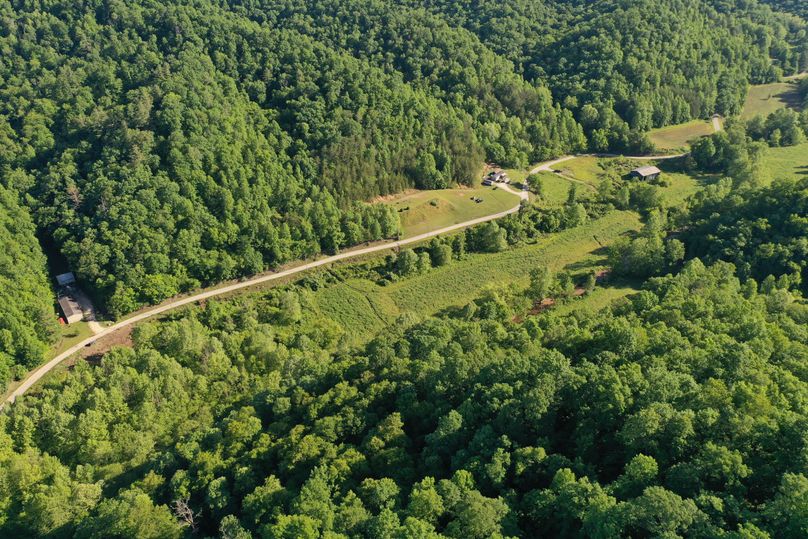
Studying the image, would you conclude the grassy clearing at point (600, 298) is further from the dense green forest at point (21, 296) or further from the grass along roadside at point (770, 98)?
the grass along roadside at point (770, 98)

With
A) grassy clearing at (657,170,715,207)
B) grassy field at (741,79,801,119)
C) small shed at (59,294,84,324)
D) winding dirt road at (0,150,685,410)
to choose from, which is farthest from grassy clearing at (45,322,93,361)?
grassy field at (741,79,801,119)

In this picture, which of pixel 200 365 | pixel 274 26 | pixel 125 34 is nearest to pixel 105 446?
pixel 200 365

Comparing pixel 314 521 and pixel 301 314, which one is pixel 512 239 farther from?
pixel 314 521

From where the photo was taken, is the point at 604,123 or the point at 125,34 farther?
the point at 604,123

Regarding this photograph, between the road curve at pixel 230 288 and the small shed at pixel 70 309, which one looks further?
the small shed at pixel 70 309

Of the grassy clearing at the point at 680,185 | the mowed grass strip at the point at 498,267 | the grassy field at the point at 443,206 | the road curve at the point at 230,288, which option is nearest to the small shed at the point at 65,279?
the road curve at the point at 230,288

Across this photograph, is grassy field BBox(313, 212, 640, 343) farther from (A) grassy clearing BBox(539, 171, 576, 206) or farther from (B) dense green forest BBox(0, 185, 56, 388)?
(B) dense green forest BBox(0, 185, 56, 388)
